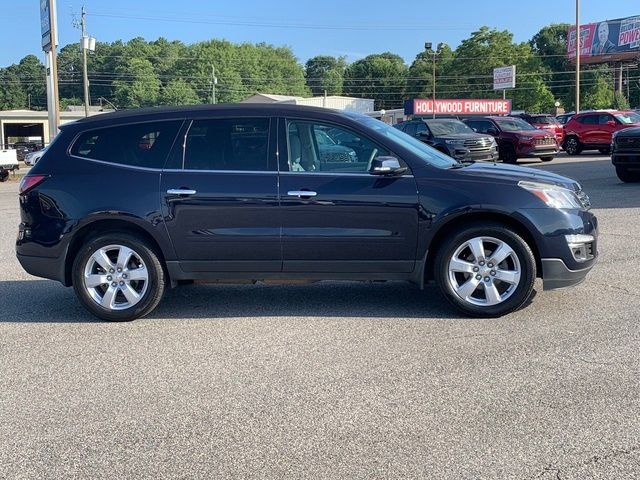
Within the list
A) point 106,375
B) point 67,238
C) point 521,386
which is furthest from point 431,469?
point 67,238

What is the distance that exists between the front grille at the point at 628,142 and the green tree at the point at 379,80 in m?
112

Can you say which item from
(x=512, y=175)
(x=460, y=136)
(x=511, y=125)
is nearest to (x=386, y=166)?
(x=512, y=175)

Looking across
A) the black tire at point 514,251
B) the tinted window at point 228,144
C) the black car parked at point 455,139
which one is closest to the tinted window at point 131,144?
the tinted window at point 228,144

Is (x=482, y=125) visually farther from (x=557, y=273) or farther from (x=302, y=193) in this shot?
(x=302, y=193)

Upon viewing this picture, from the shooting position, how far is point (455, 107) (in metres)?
53.2

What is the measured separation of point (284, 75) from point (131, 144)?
134 meters

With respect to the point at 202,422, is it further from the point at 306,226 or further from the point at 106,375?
the point at 306,226

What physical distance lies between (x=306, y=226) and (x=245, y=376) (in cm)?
159

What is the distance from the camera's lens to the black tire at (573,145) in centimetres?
2772

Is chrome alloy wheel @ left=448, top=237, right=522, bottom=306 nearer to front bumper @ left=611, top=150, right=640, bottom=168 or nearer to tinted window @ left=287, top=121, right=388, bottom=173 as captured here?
tinted window @ left=287, top=121, right=388, bottom=173

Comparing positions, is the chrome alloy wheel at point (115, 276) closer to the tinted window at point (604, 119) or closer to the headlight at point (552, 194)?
the headlight at point (552, 194)

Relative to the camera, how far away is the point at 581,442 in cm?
348

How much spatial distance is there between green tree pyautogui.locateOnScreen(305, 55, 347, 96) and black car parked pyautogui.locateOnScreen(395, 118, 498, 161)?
11797 centimetres

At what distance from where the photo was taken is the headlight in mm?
5570
